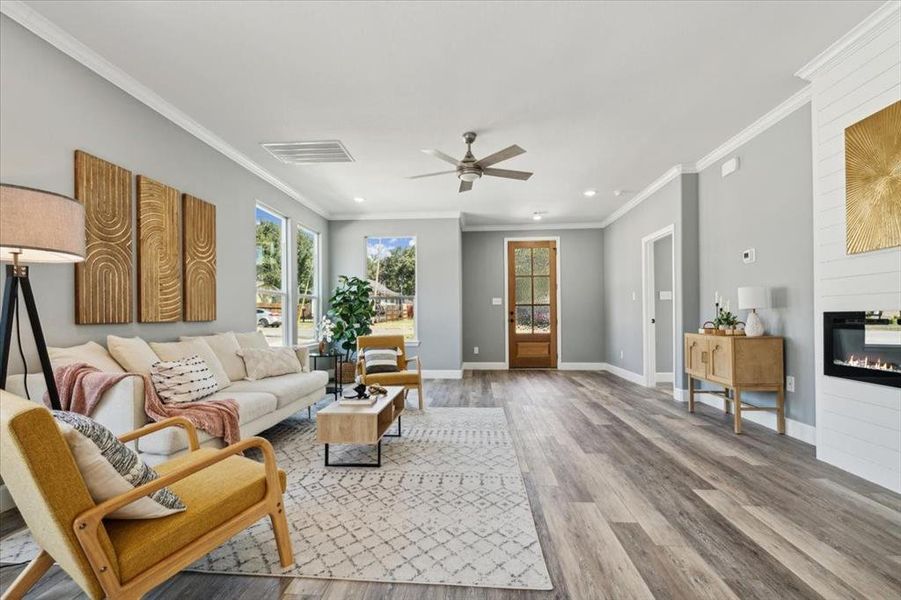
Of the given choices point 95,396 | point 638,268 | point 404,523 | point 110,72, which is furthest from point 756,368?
point 110,72

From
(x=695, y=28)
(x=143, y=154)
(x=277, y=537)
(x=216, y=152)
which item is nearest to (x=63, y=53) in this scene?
(x=143, y=154)

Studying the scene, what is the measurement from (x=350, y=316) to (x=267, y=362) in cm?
238

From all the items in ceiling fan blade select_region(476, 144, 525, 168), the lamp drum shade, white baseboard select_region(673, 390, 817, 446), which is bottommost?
white baseboard select_region(673, 390, 817, 446)

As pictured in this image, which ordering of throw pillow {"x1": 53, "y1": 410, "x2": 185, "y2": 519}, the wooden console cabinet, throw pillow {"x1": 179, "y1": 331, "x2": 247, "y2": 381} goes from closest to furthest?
throw pillow {"x1": 53, "y1": 410, "x2": 185, "y2": 519} → the wooden console cabinet → throw pillow {"x1": 179, "y1": 331, "x2": 247, "y2": 381}

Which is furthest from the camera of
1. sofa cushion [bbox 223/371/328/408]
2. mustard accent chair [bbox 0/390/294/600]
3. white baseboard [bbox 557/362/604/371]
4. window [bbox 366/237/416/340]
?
white baseboard [bbox 557/362/604/371]

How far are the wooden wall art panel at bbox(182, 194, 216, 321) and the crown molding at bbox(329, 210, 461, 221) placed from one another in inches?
126

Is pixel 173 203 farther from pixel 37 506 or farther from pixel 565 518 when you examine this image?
pixel 565 518

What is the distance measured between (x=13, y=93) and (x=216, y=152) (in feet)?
6.05

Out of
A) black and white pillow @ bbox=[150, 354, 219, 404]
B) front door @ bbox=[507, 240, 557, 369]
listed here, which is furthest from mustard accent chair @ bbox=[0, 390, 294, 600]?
front door @ bbox=[507, 240, 557, 369]

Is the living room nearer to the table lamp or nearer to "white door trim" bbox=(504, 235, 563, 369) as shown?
the table lamp

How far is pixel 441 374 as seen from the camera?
7066 millimetres

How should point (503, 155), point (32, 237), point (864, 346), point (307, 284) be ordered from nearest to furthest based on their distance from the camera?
point (32, 237), point (864, 346), point (503, 155), point (307, 284)

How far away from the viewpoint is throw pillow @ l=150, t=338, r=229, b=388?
10.5 feet

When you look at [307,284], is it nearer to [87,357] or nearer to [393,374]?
[393,374]
